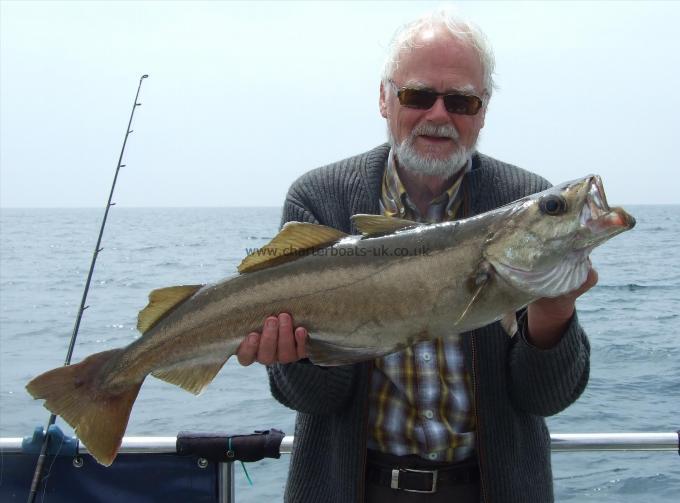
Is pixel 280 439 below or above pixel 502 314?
below

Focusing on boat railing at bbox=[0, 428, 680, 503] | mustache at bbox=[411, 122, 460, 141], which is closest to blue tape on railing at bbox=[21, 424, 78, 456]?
boat railing at bbox=[0, 428, 680, 503]

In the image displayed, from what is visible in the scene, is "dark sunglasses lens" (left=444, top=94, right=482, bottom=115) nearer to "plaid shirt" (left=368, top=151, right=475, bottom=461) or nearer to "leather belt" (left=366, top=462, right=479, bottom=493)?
"plaid shirt" (left=368, top=151, right=475, bottom=461)

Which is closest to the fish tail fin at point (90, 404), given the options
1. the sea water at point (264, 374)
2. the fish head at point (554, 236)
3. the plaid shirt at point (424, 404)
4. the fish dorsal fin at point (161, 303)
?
the fish dorsal fin at point (161, 303)

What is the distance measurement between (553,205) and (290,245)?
1.15 metres

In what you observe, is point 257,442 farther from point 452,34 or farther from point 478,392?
point 452,34

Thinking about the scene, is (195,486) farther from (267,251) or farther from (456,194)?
(456,194)

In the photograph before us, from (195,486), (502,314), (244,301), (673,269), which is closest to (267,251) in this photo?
(244,301)

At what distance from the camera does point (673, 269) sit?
94.1 feet

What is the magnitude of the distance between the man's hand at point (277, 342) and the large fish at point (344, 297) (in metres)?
0.04

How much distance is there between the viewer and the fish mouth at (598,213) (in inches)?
103

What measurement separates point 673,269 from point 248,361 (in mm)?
29372

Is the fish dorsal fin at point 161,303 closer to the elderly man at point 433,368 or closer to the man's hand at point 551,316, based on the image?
the elderly man at point 433,368

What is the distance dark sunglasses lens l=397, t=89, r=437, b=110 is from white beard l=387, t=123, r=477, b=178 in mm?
96

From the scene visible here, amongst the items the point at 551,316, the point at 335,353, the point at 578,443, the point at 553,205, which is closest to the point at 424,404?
the point at 335,353
